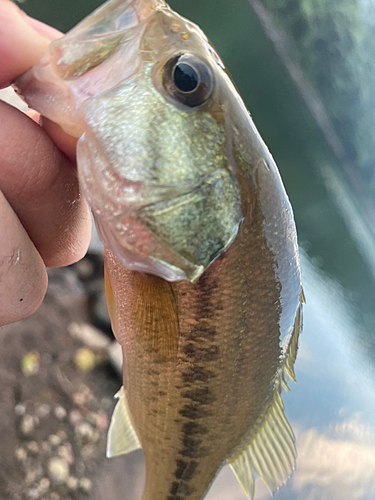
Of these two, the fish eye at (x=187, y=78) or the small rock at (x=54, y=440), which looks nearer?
the fish eye at (x=187, y=78)

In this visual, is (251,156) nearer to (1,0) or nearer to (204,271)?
(204,271)

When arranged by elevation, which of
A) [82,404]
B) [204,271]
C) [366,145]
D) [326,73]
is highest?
[204,271]

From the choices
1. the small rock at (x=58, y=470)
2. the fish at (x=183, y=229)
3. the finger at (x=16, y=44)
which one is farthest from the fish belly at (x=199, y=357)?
the small rock at (x=58, y=470)

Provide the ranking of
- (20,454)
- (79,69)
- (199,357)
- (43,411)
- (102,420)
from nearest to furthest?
(79,69)
(199,357)
(20,454)
(43,411)
(102,420)

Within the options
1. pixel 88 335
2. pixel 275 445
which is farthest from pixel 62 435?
pixel 275 445

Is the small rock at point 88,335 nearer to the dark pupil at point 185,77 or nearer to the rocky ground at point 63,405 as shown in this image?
the rocky ground at point 63,405

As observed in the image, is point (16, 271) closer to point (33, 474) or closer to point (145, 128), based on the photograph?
point (145, 128)

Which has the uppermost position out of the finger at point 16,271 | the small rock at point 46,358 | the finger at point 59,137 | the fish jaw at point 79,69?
the fish jaw at point 79,69

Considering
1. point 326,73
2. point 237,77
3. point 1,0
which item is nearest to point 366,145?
point 326,73
